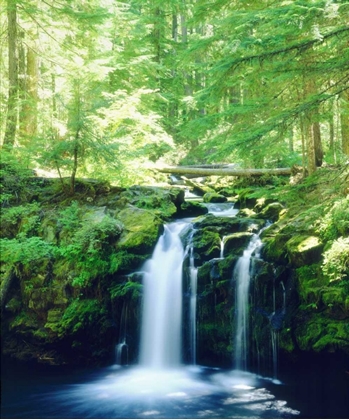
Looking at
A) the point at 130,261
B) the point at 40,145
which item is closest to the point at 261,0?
the point at 40,145

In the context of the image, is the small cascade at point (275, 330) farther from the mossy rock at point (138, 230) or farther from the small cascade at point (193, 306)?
the mossy rock at point (138, 230)

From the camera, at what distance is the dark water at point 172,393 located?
21.7 ft

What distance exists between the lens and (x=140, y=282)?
905 centimetres

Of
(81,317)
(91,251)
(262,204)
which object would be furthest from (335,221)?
(81,317)

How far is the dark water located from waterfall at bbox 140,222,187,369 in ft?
1.34

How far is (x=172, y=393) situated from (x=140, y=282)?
2.59 metres

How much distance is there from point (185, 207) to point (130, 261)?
311 centimetres

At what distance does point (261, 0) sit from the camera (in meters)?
11.7

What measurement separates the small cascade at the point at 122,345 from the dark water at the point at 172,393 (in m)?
0.36

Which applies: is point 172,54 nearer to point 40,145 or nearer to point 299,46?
point 40,145

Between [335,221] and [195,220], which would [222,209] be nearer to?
[195,220]

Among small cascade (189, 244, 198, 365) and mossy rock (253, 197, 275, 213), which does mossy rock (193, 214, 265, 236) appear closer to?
mossy rock (253, 197, 275, 213)

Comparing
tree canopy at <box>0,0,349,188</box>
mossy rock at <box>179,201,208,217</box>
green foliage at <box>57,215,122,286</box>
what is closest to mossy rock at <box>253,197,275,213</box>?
tree canopy at <box>0,0,349,188</box>

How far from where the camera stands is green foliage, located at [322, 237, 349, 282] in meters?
6.89
